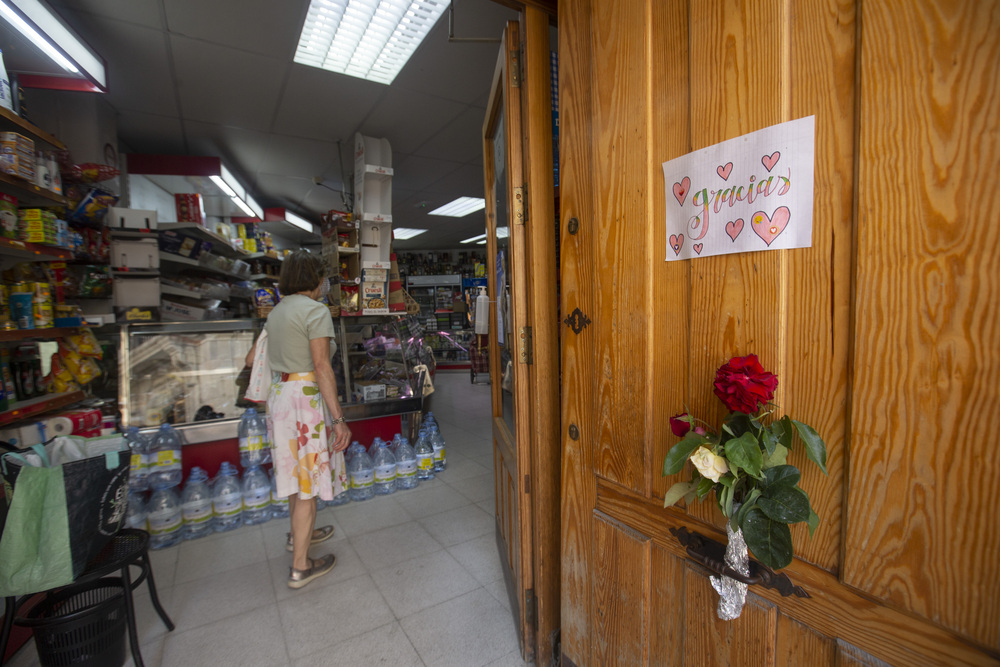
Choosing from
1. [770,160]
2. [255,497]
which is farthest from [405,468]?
[770,160]

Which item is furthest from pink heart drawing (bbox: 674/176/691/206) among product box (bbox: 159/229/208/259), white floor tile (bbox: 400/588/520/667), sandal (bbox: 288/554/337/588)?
product box (bbox: 159/229/208/259)

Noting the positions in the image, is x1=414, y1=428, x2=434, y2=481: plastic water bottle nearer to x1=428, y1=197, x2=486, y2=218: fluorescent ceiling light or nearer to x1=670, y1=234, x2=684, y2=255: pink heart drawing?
x1=670, y1=234, x2=684, y2=255: pink heart drawing

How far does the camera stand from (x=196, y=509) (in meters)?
2.81

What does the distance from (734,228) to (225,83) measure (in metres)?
4.23

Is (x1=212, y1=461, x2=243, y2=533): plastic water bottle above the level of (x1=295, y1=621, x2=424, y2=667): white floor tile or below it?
above

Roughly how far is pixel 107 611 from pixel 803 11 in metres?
2.76

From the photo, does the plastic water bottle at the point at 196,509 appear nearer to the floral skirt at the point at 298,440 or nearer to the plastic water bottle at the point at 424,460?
the floral skirt at the point at 298,440

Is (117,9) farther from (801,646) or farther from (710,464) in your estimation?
(801,646)

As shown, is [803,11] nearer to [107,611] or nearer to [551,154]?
[551,154]

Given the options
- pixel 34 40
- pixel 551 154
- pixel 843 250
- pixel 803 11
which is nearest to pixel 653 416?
pixel 843 250

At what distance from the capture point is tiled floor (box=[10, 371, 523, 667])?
182 cm

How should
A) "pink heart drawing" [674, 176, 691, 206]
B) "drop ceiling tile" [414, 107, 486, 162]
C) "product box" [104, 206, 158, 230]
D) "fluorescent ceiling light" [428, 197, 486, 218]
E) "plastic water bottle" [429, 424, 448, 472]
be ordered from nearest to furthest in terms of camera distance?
"pink heart drawing" [674, 176, 691, 206] → "product box" [104, 206, 158, 230] → "plastic water bottle" [429, 424, 448, 472] → "drop ceiling tile" [414, 107, 486, 162] → "fluorescent ceiling light" [428, 197, 486, 218]

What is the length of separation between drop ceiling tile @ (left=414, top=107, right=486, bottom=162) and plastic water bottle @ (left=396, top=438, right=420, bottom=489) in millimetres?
3329

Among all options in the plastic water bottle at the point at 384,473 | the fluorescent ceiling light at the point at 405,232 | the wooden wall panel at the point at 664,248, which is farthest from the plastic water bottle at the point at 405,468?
the fluorescent ceiling light at the point at 405,232
